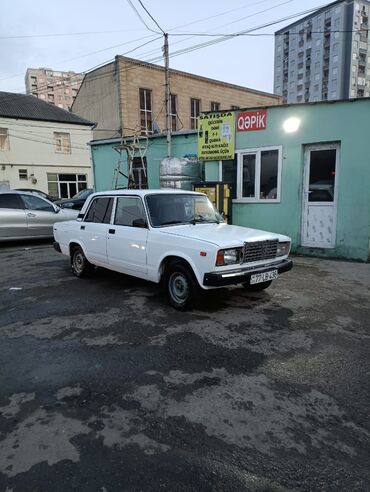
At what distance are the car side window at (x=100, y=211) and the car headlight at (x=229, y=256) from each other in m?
2.43

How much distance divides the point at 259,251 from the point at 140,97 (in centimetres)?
2634

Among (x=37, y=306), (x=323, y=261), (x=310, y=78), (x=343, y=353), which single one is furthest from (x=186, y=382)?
(x=310, y=78)

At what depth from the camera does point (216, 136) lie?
9680 mm

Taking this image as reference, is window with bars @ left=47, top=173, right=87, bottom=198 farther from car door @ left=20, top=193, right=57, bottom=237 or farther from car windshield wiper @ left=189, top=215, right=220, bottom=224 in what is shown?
car windshield wiper @ left=189, top=215, right=220, bottom=224

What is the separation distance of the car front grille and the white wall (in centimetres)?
2879

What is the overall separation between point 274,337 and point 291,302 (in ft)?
4.49

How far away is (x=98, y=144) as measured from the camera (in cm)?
1337

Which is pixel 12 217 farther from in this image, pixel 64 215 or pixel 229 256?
pixel 229 256

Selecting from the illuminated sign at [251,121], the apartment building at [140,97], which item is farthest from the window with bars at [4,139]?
the illuminated sign at [251,121]

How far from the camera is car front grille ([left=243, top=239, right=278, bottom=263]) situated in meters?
4.54

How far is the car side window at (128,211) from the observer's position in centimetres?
529

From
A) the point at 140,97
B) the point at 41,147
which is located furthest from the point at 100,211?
the point at 41,147

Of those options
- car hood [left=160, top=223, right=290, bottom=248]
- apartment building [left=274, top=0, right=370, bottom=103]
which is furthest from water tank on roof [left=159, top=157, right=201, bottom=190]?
apartment building [left=274, top=0, right=370, bottom=103]

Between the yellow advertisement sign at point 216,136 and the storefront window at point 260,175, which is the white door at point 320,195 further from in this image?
the yellow advertisement sign at point 216,136
